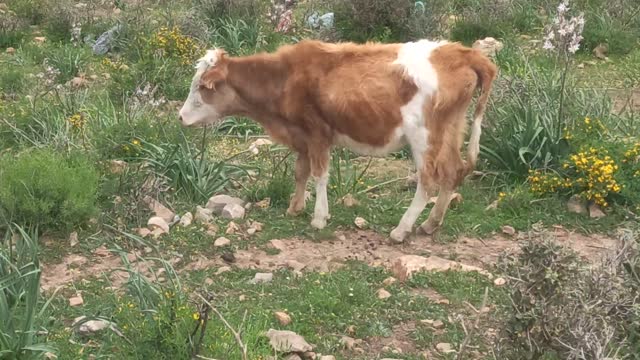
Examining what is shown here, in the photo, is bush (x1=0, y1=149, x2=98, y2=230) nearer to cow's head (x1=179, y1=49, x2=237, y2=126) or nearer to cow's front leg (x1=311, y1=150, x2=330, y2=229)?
cow's head (x1=179, y1=49, x2=237, y2=126)

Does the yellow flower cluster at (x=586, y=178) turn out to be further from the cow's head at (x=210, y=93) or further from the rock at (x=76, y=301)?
the rock at (x=76, y=301)

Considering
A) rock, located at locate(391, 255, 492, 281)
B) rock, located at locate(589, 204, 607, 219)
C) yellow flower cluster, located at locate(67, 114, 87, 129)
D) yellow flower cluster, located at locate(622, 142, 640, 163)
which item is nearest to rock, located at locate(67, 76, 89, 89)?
yellow flower cluster, located at locate(67, 114, 87, 129)

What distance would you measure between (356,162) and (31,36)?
5.69 m

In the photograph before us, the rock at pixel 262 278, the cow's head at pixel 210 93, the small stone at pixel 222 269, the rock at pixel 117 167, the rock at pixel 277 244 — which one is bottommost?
the rock at pixel 277 244

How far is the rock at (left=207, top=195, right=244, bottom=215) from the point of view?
6.83 metres

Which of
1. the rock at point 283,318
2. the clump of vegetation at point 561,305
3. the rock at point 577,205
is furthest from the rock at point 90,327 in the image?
A: the rock at point 577,205

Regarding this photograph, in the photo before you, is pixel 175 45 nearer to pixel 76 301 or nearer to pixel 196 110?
pixel 196 110

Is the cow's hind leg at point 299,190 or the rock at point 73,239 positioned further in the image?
the cow's hind leg at point 299,190

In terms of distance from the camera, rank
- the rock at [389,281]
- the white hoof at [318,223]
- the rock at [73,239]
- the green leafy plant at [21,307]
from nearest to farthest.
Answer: the green leafy plant at [21,307] < the rock at [389,281] < the rock at [73,239] < the white hoof at [318,223]

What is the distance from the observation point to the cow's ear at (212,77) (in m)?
6.63

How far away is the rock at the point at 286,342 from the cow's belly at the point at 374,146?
1.94 m

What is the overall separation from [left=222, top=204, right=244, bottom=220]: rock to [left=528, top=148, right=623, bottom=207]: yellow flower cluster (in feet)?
7.50

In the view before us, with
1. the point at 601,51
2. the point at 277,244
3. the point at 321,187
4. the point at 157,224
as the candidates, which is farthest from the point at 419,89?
the point at 601,51

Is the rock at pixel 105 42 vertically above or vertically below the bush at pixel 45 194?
below
